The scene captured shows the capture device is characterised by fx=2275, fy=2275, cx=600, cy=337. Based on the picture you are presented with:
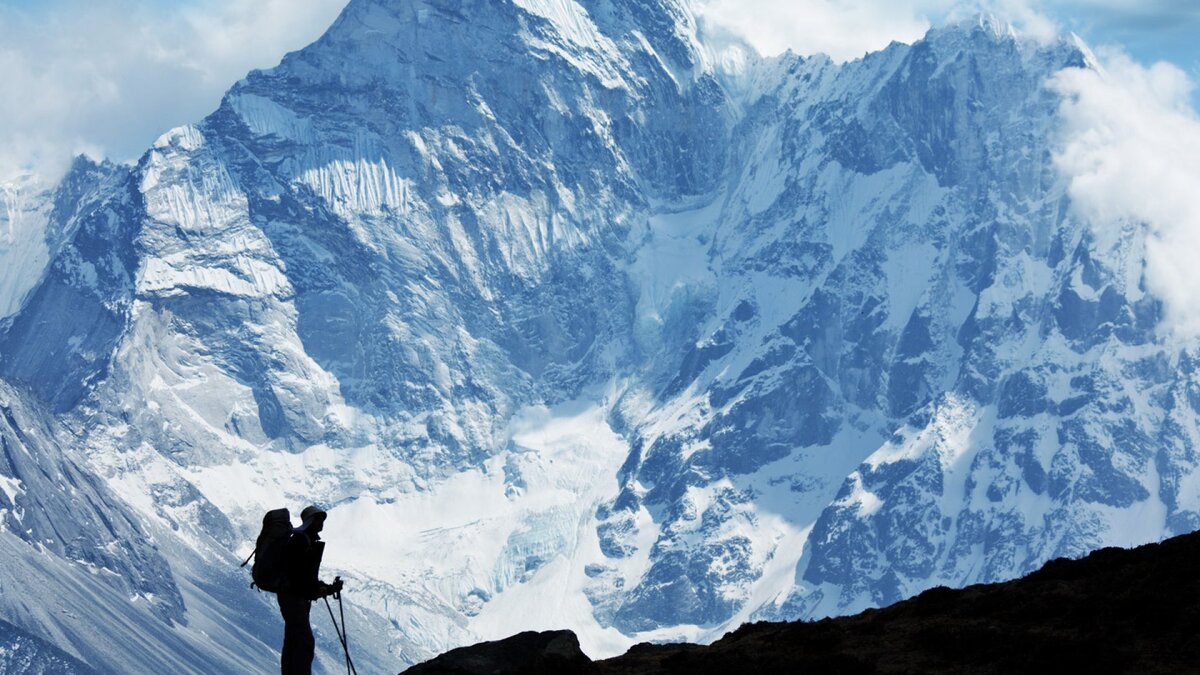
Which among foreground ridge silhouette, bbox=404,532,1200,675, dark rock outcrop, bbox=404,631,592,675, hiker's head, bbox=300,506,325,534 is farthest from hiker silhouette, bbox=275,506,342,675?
foreground ridge silhouette, bbox=404,532,1200,675

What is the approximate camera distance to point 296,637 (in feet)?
139

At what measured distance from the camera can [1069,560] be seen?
169ft

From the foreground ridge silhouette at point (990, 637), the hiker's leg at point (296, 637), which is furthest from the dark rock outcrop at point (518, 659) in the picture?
the hiker's leg at point (296, 637)

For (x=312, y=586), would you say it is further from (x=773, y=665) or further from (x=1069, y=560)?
(x=1069, y=560)

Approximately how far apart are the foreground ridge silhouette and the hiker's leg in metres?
3.11

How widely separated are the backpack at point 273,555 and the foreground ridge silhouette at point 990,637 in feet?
13.2

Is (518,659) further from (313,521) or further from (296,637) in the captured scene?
(313,521)

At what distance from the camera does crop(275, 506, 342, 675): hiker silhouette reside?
42.1 m

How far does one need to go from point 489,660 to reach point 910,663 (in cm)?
856

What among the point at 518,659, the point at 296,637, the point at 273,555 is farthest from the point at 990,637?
the point at 273,555

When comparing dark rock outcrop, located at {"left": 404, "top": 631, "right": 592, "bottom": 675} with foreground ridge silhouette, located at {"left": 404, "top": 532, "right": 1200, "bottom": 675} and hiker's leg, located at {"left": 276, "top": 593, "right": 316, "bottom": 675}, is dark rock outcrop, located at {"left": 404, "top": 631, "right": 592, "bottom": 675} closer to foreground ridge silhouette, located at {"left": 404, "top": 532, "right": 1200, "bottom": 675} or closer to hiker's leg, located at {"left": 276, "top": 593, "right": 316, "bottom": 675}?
foreground ridge silhouette, located at {"left": 404, "top": 532, "right": 1200, "bottom": 675}

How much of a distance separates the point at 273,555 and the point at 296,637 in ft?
5.23

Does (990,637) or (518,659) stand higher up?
(990,637)

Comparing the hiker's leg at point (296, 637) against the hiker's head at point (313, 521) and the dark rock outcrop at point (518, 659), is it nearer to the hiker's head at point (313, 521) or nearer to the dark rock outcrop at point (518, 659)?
A: the hiker's head at point (313, 521)
